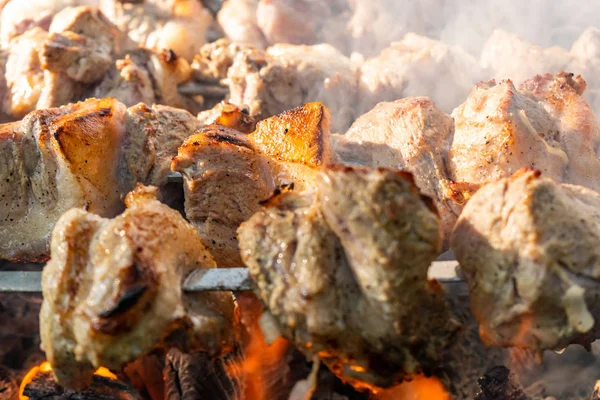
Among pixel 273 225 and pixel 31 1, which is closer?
pixel 273 225

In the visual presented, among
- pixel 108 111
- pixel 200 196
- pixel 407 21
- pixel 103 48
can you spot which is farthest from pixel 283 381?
pixel 407 21

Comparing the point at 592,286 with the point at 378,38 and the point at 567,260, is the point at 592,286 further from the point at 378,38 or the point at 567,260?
the point at 378,38

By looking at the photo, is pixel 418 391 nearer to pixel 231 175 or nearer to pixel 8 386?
pixel 231 175

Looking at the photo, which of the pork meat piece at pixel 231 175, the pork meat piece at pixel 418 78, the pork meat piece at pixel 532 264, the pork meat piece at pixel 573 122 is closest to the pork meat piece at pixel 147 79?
the pork meat piece at pixel 418 78

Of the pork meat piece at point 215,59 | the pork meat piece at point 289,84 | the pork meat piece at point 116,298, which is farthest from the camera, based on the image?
the pork meat piece at point 215,59

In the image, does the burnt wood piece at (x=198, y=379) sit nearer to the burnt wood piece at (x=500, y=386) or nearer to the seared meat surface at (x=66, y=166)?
the seared meat surface at (x=66, y=166)

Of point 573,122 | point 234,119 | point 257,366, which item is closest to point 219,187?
point 234,119

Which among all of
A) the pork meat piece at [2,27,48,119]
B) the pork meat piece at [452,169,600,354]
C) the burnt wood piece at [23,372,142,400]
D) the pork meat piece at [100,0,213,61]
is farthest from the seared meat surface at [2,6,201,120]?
the pork meat piece at [452,169,600,354]
